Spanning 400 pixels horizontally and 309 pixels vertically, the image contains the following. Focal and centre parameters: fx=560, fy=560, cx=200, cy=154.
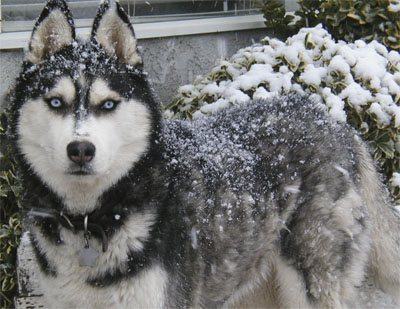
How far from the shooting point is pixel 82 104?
240 cm

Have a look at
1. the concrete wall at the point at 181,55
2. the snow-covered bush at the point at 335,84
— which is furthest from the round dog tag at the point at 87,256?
the concrete wall at the point at 181,55

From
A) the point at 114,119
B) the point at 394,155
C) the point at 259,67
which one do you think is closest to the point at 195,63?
the point at 259,67

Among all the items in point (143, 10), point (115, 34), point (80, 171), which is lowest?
point (143, 10)

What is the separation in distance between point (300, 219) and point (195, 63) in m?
2.89

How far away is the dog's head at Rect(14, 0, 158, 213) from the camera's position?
2.35 meters

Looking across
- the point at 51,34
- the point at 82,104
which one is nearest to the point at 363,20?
the point at 51,34

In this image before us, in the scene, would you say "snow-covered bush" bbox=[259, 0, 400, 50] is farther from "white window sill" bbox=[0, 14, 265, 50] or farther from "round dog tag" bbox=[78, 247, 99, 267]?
"round dog tag" bbox=[78, 247, 99, 267]

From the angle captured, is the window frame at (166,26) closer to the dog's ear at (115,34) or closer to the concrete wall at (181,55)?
the concrete wall at (181,55)

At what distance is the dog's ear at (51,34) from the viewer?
8.38 feet

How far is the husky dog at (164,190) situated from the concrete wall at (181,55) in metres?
2.24

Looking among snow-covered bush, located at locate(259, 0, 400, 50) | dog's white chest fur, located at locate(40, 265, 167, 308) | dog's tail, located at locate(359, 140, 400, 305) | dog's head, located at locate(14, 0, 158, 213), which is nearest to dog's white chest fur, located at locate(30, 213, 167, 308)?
dog's white chest fur, located at locate(40, 265, 167, 308)

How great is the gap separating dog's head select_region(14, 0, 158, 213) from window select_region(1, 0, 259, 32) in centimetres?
267

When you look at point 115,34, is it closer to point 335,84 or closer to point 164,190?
point 164,190

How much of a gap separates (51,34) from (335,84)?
2.53 m
